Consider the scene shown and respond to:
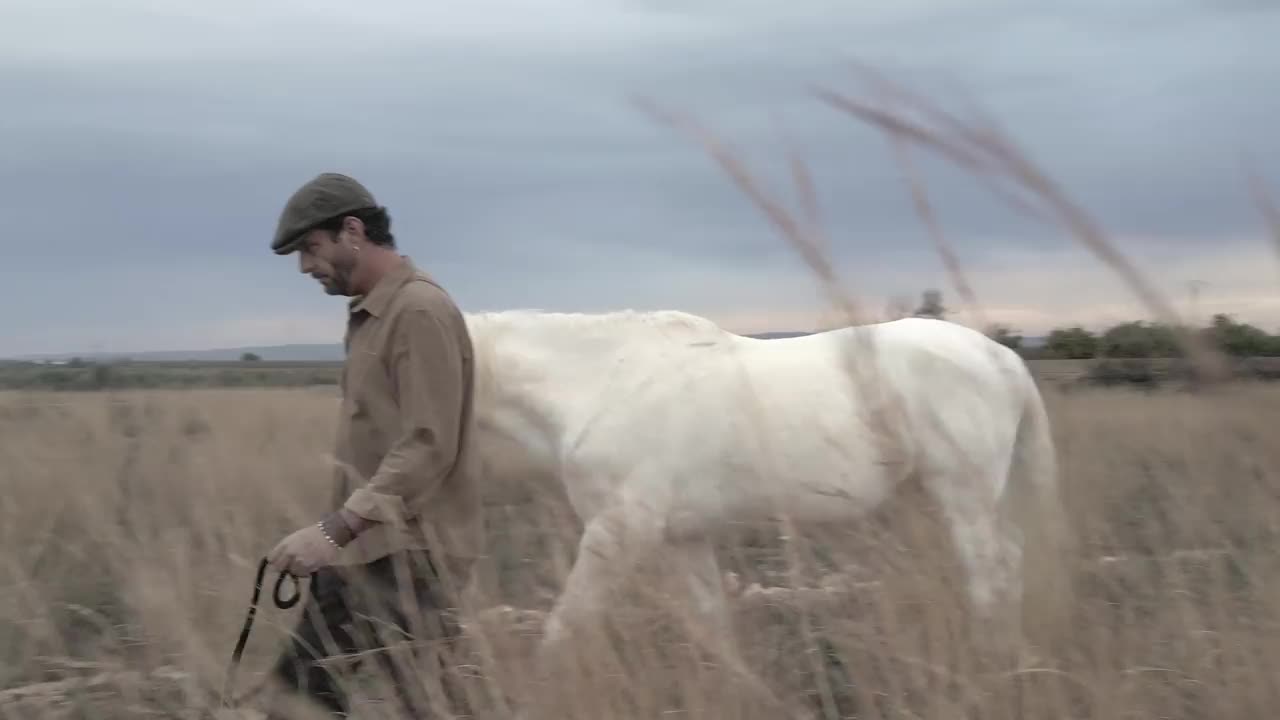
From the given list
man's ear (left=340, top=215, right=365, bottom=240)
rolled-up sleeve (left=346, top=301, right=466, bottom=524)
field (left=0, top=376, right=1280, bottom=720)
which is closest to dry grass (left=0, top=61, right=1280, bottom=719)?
field (left=0, top=376, right=1280, bottom=720)

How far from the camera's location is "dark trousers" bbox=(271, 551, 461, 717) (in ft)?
7.40

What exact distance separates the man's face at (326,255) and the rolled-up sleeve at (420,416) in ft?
0.66

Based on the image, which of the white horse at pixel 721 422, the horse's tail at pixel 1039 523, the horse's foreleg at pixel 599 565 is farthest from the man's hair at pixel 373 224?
the horse's tail at pixel 1039 523

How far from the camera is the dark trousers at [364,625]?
7.40 feet

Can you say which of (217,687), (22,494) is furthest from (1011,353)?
(22,494)

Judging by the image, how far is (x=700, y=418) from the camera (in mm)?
3584

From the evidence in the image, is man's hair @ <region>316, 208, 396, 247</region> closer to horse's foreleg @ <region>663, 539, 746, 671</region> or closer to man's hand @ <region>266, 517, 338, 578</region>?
man's hand @ <region>266, 517, 338, 578</region>

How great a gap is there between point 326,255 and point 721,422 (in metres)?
1.52

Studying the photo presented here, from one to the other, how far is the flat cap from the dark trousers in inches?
27.8

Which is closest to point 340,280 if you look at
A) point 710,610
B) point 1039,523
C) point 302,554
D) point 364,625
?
point 302,554

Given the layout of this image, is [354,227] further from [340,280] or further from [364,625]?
[364,625]

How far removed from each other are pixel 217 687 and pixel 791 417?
1903 millimetres

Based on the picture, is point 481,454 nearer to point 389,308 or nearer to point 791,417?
point 791,417

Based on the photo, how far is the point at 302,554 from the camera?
7.47 ft
